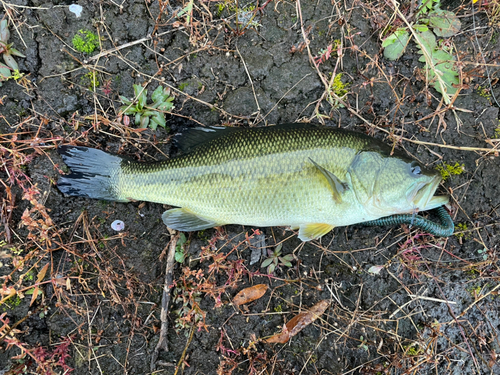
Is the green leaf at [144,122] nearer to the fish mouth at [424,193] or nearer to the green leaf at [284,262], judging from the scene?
the green leaf at [284,262]

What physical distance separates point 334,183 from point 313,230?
544 mm

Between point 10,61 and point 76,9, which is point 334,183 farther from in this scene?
point 10,61

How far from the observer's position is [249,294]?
3.26m

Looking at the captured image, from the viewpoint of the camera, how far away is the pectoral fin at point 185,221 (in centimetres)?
315

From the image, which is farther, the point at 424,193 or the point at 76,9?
the point at 76,9

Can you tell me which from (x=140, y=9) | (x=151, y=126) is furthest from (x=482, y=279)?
(x=140, y=9)

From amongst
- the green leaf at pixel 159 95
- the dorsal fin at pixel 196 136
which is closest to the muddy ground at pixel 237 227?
the green leaf at pixel 159 95

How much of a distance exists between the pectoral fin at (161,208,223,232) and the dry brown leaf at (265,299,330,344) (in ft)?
4.34

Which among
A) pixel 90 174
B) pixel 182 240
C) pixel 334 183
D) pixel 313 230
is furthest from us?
pixel 182 240

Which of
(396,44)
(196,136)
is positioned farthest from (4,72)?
(396,44)

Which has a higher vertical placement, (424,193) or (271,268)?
(424,193)

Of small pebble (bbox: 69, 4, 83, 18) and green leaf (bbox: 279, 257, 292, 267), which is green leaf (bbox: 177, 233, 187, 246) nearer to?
green leaf (bbox: 279, 257, 292, 267)

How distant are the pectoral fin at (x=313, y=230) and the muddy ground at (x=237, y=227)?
0.31 m

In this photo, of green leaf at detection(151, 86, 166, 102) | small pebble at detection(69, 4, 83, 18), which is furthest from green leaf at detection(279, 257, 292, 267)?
small pebble at detection(69, 4, 83, 18)
